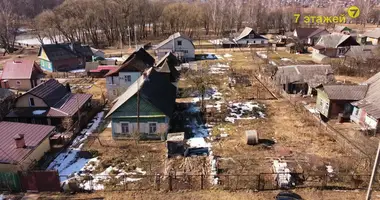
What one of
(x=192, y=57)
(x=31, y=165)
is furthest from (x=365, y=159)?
(x=192, y=57)

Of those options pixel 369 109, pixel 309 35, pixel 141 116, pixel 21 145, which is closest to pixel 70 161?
pixel 21 145

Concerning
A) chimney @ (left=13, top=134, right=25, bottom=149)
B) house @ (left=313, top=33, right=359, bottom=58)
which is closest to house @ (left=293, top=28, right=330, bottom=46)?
house @ (left=313, top=33, right=359, bottom=58)

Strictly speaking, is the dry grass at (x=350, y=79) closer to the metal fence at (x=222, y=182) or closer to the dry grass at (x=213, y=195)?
the metal fence at (x=222, y=182)

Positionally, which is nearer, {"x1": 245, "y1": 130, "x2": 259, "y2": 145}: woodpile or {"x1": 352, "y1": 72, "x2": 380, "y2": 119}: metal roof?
{"x1": 245, "y1": 130, "x2": 259, "y2": 145}: woodpile

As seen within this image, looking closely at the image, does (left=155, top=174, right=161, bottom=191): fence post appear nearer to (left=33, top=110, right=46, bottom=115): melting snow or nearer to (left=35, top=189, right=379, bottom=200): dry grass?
(left=35, top=189, right=379, bottom=200): dry grass

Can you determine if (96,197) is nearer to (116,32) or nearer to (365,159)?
(365,159)
